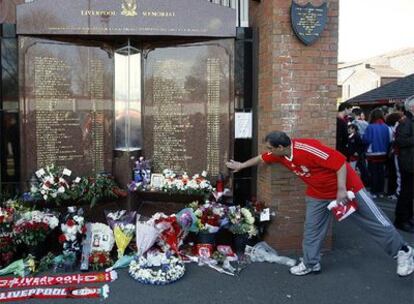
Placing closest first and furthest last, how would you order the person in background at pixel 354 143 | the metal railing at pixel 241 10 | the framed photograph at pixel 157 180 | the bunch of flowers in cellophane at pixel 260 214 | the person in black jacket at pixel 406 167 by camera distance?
1. the bunch of flowers in cellophane at pixel 260 214
2. the framed photograph at pixel 157 180
3. the metal railing at pixel 241 10
4. the person in black jacket at pixel 406 167
5. the person in background at pixel 354 143

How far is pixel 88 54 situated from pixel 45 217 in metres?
2.03

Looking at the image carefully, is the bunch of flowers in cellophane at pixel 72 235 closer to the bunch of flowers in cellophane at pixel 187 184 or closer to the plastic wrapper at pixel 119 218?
the plastic wrapper at pixel 119 218

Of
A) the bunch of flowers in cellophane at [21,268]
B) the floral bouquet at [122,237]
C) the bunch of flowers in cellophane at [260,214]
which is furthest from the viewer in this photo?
the bunch of flowers in cellophane at [260,214]

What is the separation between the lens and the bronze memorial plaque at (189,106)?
5.54 m

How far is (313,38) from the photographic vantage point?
16.5 ft

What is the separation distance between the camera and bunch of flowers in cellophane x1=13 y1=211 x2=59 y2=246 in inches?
181

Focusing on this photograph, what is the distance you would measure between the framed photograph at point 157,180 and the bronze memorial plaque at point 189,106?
0.25m

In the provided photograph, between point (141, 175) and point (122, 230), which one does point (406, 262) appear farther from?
point (141, 175)

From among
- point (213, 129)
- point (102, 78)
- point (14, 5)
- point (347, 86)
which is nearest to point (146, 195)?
point (213, 129)

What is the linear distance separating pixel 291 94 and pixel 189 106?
1297mm

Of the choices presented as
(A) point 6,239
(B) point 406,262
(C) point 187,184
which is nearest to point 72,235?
(A) point 6,239

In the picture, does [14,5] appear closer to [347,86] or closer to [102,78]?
[102,78]

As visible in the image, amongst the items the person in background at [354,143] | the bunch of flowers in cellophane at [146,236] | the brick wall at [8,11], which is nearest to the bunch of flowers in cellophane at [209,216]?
the bunch of flowers in cellophane at [146,236]

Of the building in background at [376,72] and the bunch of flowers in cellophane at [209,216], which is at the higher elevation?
the building in background at [376,72]
